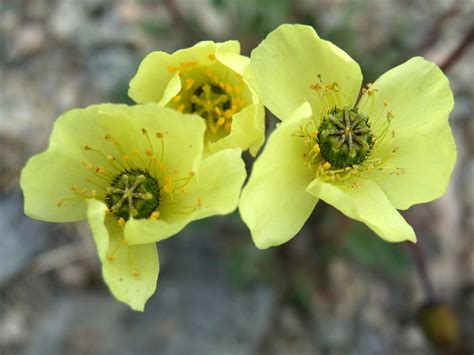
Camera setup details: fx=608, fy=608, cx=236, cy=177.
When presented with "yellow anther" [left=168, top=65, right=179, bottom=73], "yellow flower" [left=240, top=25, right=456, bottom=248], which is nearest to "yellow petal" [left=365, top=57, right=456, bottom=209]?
"yellow flower" [left=240, top=25, right=456, bottom=248]

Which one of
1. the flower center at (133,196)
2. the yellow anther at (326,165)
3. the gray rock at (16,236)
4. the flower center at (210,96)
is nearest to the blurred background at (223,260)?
the gray rock at (16,236)

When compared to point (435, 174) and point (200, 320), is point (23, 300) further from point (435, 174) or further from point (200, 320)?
point (435, 174)

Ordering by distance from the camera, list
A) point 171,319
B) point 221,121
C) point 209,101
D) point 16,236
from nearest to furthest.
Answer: point 221,121 < point 209,101 < point 171,319 < point 16,236

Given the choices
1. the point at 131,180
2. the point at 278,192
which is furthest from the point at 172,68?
the point at 278,192

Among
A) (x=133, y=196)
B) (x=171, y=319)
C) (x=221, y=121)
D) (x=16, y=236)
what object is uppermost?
(x=221, y=121)

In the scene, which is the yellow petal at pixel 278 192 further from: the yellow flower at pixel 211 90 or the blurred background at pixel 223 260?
the blurred background at pixel 223 260

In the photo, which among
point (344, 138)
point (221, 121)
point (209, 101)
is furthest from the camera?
point (209, 101)

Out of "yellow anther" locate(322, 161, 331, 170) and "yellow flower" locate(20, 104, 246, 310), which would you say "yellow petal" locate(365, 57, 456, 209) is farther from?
"yellow flower" locate(20, 104, 246, 310)

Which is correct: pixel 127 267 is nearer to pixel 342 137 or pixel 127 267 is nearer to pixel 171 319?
pixel 342 137
